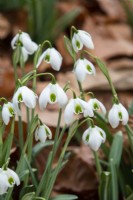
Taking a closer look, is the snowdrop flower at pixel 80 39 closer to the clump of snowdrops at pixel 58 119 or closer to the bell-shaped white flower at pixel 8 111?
the clump of snowdrops at pixel 58 119

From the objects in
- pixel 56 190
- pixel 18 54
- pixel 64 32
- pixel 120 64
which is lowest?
pixel 56 190

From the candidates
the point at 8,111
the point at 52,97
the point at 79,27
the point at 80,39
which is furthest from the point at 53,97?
the point at 79,27

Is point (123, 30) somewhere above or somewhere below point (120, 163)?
above

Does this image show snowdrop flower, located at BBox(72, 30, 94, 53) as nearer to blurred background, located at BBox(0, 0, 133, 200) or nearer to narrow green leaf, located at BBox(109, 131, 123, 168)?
narrow green leaf, located at BBox(109, 131, 123, 168)

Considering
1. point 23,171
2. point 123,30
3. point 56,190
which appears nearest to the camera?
point 23,171

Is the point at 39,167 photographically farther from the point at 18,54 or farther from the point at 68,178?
the point at 18,54

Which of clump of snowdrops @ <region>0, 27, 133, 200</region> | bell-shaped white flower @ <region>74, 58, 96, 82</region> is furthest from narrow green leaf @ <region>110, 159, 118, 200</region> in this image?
bell-shaped white flower @ <region>74, 58, 96, 82</region>

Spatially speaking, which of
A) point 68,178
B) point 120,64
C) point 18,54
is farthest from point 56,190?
point 120,64
